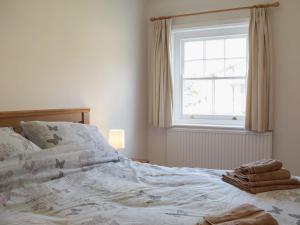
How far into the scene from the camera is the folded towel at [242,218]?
1103mm

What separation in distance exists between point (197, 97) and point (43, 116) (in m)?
2.14

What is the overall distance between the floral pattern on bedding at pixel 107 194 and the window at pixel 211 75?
71.5 inches

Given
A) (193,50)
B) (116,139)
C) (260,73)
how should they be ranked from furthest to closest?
(193,50) < (260,73) < (116,139)

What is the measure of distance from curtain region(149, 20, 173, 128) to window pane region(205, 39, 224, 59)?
50cm

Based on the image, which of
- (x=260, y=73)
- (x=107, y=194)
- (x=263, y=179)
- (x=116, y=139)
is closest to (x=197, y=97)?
(x=260, y=73)

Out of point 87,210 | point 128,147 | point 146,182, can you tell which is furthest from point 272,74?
point 87,210

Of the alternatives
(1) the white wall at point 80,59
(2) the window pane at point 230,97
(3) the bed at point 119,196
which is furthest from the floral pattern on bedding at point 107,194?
(2) the window pane at point 230,97

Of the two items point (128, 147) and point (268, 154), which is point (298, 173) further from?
point (128, 147)

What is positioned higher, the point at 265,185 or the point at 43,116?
the point at 43,116

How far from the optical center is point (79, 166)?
1953mm

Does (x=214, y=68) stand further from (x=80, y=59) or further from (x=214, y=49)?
(x=80, y=59)

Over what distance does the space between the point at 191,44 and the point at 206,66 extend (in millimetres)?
352

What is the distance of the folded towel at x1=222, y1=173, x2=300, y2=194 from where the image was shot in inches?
66.5

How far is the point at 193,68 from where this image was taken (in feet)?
12.9
